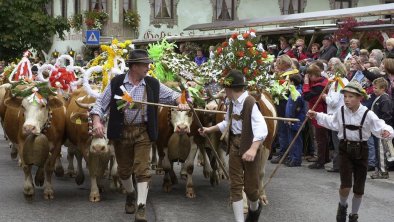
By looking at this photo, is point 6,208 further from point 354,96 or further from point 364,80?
point 364,80

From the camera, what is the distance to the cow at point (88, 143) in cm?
995

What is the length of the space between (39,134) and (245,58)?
2.94 meters

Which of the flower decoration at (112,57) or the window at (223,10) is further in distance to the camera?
the window at (223,10)

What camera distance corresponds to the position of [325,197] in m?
11.0

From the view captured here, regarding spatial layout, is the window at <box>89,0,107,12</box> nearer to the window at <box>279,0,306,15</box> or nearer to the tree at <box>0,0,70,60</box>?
the window at <box>279,0,306,15</box>

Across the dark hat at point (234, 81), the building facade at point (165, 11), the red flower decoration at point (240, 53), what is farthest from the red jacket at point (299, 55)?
the building facade at point (165, 11)

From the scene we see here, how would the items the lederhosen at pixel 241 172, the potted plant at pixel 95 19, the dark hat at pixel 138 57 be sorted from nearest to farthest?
the lederhosen at pixel 241 172 → the dark hat at pixel 138 57 → the potted plant at pixel 95 19

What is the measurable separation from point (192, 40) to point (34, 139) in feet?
49.7

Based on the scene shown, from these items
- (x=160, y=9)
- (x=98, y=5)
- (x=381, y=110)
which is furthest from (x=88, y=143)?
(x=160, y=9)

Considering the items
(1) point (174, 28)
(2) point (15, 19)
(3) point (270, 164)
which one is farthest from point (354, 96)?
(1) point (174, 28)

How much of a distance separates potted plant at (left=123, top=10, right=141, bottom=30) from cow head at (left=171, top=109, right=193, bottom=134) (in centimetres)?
2954

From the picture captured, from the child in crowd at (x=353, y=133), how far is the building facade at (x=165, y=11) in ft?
102

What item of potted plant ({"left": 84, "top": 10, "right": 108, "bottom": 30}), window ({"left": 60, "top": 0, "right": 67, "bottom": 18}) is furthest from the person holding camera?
window ({"left": 60, "top": 0, "right": 67, "bottom": 18})

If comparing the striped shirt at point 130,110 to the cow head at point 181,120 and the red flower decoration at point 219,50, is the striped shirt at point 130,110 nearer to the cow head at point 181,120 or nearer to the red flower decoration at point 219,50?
the cow head at point 181,120
